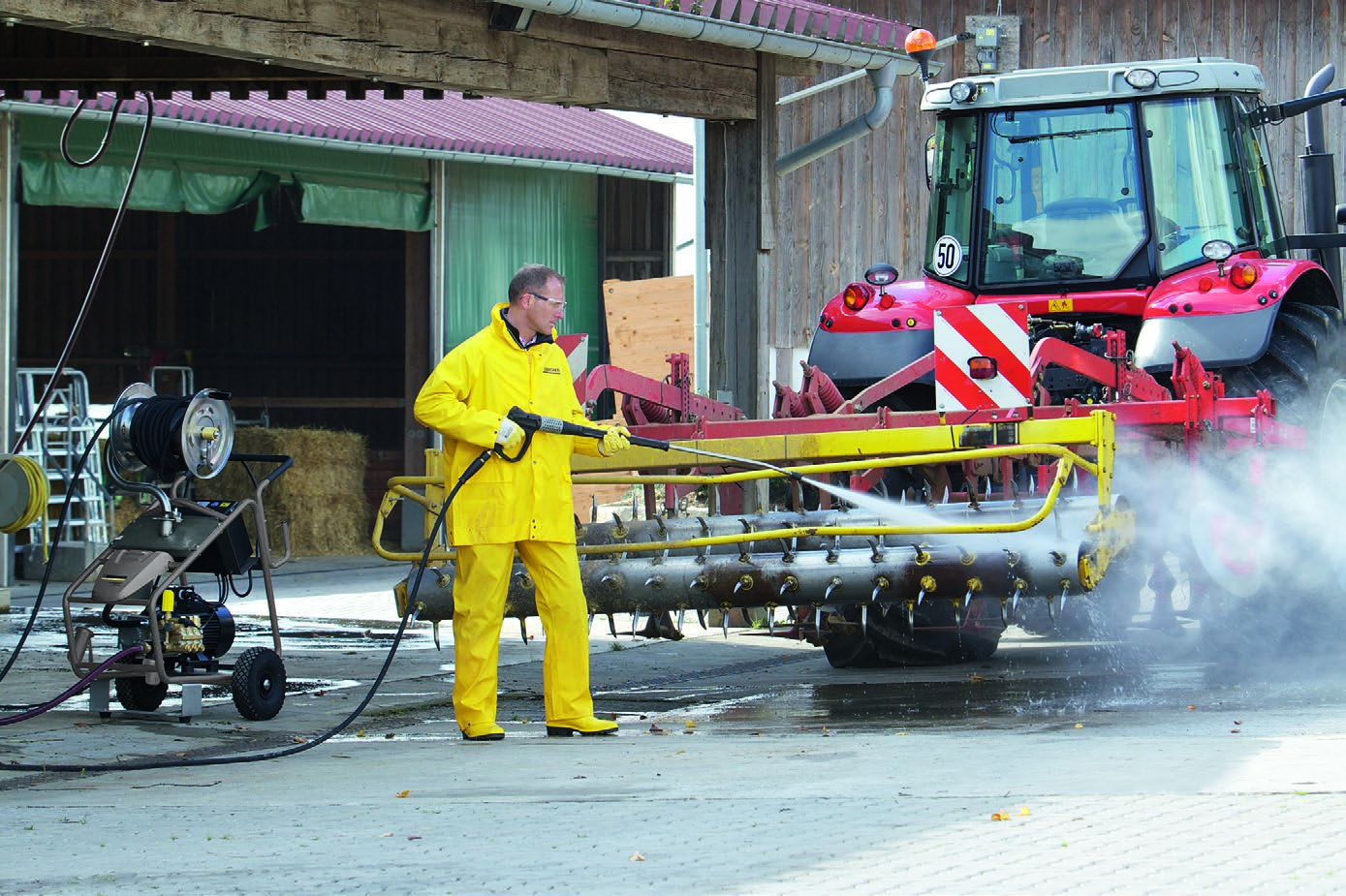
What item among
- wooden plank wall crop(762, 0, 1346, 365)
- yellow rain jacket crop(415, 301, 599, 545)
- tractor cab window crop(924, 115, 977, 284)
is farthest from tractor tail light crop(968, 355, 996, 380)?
wooden plank wall crop(762, 0, 1346, 365)

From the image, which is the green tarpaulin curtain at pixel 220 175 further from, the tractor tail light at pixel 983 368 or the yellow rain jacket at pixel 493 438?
the tractor tail light at pixel 983 368

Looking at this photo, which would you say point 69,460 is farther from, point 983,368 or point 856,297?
point 983,368

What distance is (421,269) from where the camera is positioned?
19.0m

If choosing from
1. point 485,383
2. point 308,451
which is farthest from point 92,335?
point 485,383

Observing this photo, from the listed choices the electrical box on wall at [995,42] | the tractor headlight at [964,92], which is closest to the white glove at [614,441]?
the tractor headlight at [964,92]

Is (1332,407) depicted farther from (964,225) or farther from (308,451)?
(308,451)

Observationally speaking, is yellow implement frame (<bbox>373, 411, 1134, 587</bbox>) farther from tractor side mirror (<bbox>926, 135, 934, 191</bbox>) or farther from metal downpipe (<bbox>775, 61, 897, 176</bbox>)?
metal downpipe (<bbox>775, 61, 897, 176</bbox>)

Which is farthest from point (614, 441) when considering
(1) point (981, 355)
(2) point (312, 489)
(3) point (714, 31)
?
(2) point (312, 489)

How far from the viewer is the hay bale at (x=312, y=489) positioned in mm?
18906

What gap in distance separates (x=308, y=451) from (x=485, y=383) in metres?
11.9

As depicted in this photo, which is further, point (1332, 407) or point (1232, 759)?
point (1332, 407)

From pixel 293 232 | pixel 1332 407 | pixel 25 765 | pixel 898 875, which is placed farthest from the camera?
pixel 293 232

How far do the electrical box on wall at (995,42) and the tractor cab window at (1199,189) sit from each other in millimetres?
8059

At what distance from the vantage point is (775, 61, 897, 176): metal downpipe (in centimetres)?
1177
